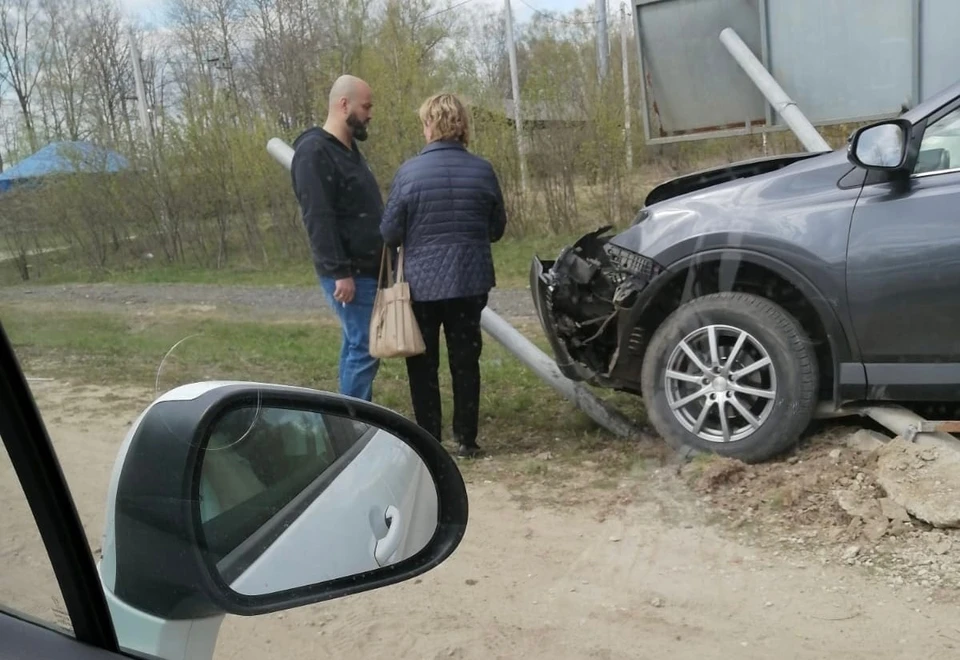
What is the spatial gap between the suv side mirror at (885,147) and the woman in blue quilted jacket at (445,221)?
1683mm

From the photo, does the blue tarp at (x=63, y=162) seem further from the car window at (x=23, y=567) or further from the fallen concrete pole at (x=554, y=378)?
the car window at (x=23, y=567)

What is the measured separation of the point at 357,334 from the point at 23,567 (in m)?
3.19

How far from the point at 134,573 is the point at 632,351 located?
3357 millimetres

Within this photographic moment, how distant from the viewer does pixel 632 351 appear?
179 inches

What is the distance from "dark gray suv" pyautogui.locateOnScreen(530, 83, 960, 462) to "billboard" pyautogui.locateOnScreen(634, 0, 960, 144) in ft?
2.43

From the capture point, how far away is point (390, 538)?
1820 mm

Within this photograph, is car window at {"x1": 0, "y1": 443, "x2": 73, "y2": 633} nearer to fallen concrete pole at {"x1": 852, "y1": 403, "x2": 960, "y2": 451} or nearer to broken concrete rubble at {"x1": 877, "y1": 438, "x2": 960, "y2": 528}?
broken concrete rubble at {"x1": 877, "y1": 438, "x2": 960, "y2": 528}

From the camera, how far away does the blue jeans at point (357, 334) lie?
465cm

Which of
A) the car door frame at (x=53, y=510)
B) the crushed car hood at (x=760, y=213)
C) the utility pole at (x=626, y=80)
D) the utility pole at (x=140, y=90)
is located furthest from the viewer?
the utility pole at (x=626, y=80)

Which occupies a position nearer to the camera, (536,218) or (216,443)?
(216,443)

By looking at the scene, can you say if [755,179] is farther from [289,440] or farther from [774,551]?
[289,440]

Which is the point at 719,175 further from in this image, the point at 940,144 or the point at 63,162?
the point at 63,162

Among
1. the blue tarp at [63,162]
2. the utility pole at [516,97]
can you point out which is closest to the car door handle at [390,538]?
the blue tarp at [63,162]

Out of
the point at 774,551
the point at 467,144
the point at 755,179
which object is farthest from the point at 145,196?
the point at 774,551
